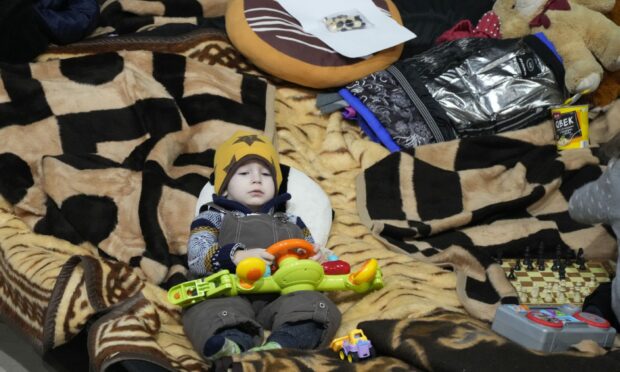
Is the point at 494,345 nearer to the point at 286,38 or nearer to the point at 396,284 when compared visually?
the point at 396,284

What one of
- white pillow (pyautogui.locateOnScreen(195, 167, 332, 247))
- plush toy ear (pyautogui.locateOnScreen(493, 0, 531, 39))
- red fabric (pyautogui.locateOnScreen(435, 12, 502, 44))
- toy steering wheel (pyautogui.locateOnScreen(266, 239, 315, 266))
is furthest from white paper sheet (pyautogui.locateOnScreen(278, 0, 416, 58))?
toy steering wheel (pyautogui.locateOnScreen(266, 239, 315, 266))

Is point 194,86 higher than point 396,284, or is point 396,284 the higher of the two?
point 194,86

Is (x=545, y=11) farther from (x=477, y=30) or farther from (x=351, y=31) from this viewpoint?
(x=351, y=31)

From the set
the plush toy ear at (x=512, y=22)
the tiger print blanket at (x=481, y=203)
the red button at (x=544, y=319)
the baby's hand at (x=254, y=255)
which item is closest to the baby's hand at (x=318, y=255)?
the baby's hand at (x=254, y=255)

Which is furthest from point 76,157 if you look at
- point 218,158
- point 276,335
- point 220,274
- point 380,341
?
point 380,341

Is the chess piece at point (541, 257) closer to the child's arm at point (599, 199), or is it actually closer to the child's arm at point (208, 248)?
the child's arm at point (599, 199)

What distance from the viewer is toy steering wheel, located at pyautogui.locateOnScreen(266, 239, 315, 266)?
1.89 metres

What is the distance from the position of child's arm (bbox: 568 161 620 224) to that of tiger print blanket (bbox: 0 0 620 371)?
0.31 meters

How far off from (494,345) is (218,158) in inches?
37.1

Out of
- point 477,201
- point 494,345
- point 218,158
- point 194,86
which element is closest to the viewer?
point 494,345

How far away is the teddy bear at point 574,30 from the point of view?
8.90 ft

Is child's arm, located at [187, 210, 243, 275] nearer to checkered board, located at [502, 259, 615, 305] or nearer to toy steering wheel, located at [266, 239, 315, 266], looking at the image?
toy steering wheel, located at [266, 239, 315, 266]

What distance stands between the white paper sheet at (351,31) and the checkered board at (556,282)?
0.89 m

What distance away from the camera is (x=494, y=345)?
1540mm
